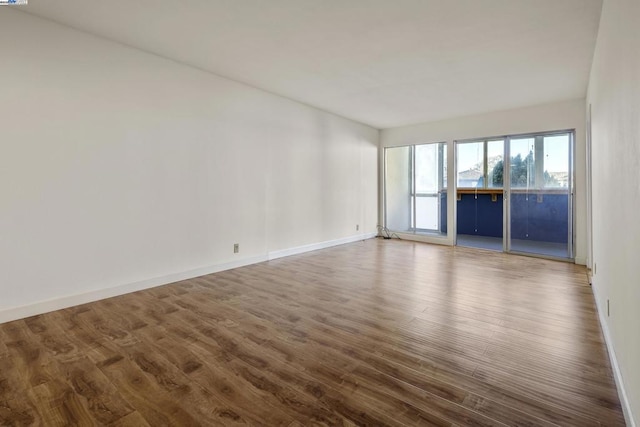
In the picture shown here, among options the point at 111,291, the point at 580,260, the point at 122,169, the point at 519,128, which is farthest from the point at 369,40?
the point at 580,260

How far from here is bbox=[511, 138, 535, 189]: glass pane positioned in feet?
18.4

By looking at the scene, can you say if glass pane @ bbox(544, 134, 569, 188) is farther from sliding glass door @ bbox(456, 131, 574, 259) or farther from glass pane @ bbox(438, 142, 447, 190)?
glass pane @ bbox(438, 142, 447, 190)

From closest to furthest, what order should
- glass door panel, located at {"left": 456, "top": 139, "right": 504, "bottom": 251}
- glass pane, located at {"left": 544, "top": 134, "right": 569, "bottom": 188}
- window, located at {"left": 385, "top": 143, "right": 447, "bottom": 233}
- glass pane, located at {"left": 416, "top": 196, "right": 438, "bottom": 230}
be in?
glass pane, located at {"left": 544, "top": 134, "right": 569, "bottom": 188} → glass door panel, located at {"left": 456, "top": 139, "right": 504, "bottom": 251} → window, located at {"left": 385, "top": 143, "right": 447, "bottom": 233} → glass pane, located at {"left": 416, "top": 196, "right": 438, "bottom": 230}

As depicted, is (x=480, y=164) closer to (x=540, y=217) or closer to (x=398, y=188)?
(x=540, y=217)

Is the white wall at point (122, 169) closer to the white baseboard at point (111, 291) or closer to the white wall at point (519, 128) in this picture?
the white baseboard at point (111, 291)

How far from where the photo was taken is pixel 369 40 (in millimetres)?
3221

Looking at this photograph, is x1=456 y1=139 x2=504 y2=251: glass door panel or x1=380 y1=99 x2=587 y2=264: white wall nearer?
x1=380 y1=99 x2=587 y2=264: white wall

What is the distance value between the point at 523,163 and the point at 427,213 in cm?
214

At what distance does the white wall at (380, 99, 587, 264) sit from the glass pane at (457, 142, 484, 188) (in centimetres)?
25

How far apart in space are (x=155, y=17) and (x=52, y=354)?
9.20 ft

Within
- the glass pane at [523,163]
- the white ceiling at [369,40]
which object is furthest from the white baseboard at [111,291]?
the glass pane at [523,163]

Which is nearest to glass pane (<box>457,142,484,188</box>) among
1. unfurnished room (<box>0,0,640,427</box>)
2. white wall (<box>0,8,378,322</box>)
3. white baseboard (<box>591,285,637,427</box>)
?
unfurnished room (<box>0,0,640,427</box>)

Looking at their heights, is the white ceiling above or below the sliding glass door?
above

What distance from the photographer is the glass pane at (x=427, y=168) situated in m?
7.06
